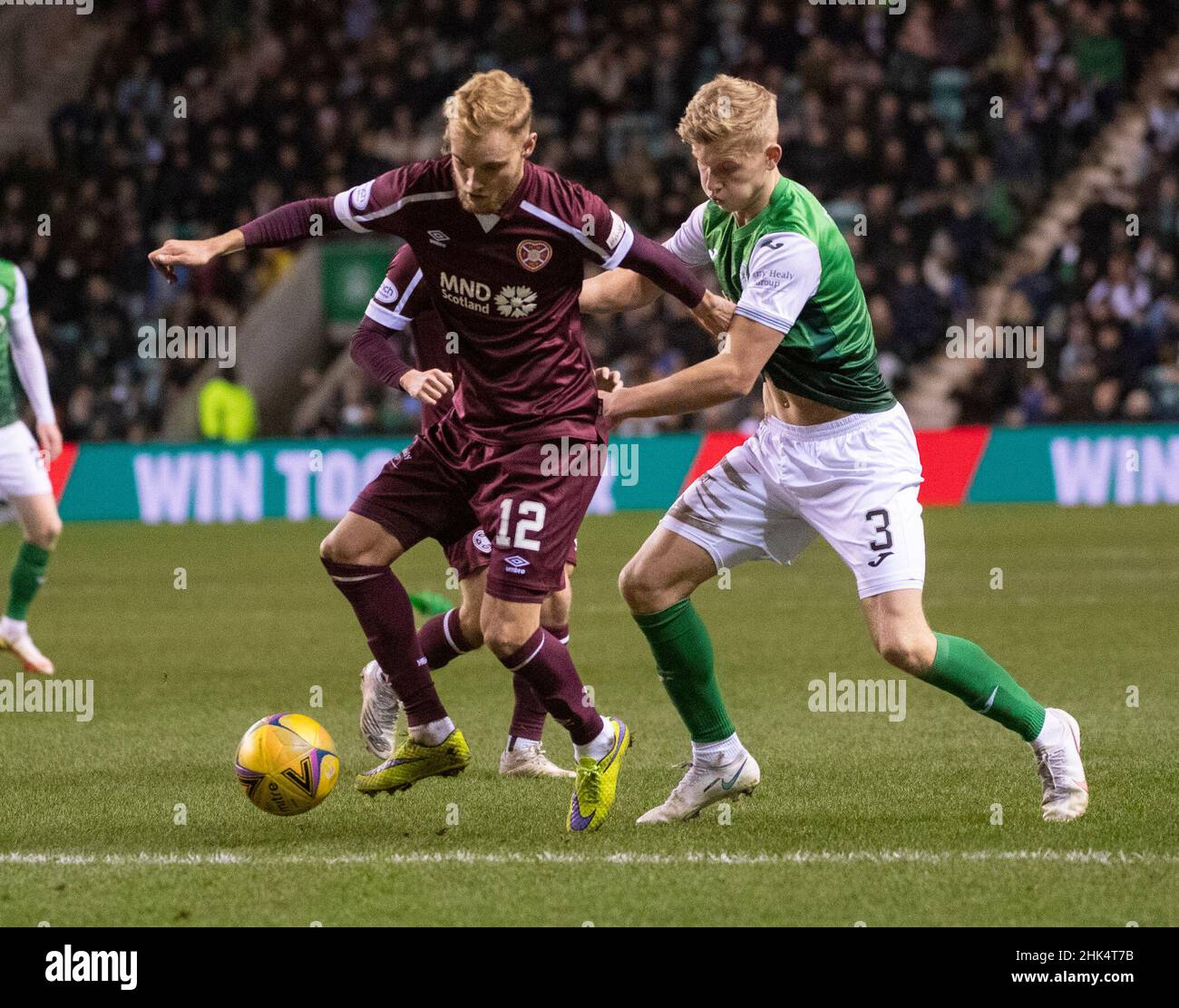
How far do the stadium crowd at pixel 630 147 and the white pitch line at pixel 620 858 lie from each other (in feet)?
47.2

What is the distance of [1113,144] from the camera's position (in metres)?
22.9

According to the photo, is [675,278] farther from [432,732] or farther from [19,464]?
[19,464]

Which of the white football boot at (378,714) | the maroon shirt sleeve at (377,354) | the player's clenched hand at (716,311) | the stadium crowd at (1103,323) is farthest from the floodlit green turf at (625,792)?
the stadium crowd at (1103,323)

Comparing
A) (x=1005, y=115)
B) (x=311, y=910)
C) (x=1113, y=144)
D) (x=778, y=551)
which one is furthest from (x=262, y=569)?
(x=1113, y=144)

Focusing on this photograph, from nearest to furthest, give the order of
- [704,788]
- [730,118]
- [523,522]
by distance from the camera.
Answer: [730,118] < [523,522] < [704,788]

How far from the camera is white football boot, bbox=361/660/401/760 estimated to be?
22.3 feet

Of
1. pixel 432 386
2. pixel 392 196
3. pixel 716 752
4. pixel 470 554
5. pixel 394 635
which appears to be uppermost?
pixel 392 196

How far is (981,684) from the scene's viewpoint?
5637 mm

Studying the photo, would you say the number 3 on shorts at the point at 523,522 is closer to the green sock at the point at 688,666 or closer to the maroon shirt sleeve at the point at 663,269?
the green sock at the point at 688,666

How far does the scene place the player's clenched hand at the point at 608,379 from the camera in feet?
18.1

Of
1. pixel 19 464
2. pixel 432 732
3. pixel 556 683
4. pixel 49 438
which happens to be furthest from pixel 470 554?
pixel 19 464

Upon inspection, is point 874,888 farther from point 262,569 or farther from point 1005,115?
point 1005,115

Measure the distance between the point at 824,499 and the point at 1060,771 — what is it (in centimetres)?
111
